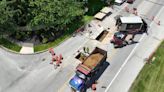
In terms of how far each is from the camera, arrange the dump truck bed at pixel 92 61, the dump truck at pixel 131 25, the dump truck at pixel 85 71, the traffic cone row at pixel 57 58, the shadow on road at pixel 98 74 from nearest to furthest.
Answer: the dump truck at pixel 85 71, the dump truck bed at pixel 92 61, the shadow on road at pixel 98 74, the traffic cone row at pixel 57 58, the dump truck at pixel 131 25

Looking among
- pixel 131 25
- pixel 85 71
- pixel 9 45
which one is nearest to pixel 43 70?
pixel 85 71

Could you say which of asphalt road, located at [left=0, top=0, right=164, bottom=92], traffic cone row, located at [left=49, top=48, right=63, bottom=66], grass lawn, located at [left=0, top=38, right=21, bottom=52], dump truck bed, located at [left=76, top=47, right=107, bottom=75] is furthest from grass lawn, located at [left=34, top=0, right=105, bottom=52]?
dump truck bed, located at [left=76, top=47, right=107, bottom=75]

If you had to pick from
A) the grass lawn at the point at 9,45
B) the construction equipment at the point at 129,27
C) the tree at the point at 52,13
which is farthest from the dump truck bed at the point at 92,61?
the grass lawn at the point at 9,45

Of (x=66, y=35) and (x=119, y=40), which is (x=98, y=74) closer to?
(x=119, y=40)

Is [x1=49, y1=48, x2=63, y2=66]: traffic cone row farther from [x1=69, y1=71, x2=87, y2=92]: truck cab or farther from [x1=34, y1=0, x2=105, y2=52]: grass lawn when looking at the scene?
[x1=69, y1=71, x2=87, y2=92]: truck cab

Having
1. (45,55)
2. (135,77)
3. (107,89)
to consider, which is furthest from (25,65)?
(135,77)

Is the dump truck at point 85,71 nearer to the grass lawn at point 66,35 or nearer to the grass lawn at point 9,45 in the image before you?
the grass lawn at point 66,35
